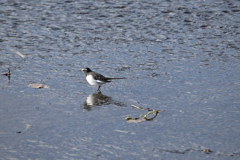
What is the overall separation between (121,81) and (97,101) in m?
1.33

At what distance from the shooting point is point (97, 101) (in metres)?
8.19

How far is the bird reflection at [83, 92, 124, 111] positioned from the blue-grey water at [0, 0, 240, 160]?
0.02m

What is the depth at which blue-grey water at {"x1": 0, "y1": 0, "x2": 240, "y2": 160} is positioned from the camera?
612 centimetres

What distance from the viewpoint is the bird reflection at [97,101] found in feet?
25.9

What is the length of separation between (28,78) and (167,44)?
4.73 meters

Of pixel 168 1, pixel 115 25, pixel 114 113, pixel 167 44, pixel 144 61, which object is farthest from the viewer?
pixel 168 1

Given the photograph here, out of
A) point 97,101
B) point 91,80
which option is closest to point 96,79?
point 91,80

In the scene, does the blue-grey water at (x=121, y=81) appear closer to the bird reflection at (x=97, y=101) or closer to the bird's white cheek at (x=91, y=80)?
the bird reflection at (x=97, y=101)

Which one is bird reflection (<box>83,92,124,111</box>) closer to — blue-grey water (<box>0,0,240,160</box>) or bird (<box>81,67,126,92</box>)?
blue-grey water (<box>0,0,240,160</box>)

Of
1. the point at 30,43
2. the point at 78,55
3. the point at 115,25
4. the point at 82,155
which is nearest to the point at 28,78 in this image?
the point at 78,55

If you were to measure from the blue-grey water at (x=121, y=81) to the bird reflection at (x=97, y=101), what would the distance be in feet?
0.08

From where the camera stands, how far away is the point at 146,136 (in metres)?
6.33

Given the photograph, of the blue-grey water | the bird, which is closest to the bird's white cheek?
the bird

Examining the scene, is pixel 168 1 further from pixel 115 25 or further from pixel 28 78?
pixel 28 78
